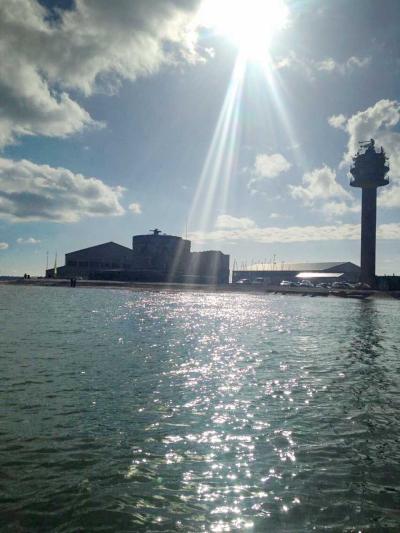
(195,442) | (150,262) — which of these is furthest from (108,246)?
(195,442)

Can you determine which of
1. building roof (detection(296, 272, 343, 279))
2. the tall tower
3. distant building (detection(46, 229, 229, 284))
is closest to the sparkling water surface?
the tall tower

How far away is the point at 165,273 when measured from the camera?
169 m

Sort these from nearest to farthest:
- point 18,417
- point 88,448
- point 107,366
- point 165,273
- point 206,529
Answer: point 206,529, point 88,448, point 18,417, point 107,366, point 165,273

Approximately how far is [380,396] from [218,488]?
10.1m

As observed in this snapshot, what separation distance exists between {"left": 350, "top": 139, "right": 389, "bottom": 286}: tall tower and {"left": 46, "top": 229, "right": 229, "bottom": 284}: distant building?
217ft

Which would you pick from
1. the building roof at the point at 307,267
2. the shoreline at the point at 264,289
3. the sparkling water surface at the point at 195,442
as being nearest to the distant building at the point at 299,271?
the building roof at the point at 307,267

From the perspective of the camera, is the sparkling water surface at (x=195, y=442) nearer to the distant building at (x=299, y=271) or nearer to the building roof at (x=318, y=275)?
the building roof at (x=318, y=275)

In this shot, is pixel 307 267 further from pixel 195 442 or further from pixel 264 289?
pixel 195 442

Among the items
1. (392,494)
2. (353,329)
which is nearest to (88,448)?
(392,494)

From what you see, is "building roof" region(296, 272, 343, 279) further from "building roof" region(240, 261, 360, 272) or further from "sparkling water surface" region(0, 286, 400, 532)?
"sparkling water surface" region(0, 286, 400, 532)

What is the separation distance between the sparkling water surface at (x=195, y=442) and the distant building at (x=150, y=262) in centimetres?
14540

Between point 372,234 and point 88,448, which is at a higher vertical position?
point 372,234

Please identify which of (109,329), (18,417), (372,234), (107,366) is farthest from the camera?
(372,234)

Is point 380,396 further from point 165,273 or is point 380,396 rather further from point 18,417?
point 165,273
